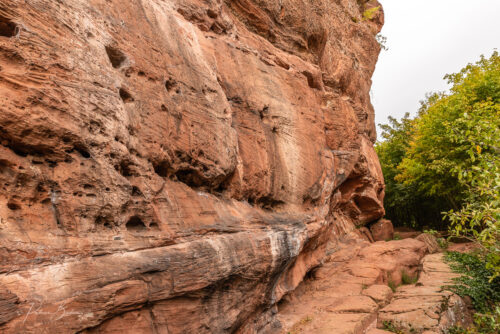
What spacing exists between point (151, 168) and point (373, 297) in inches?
299

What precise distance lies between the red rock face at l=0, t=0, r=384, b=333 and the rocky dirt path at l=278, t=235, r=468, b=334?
3.05 feet

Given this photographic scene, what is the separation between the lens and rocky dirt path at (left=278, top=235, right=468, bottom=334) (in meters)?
7.98

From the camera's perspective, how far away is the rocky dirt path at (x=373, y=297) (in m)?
7.98

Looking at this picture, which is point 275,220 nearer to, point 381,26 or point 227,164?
point 227,164

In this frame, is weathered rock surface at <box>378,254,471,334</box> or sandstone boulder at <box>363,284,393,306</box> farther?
sandstone boulder at <box>363,284,393,306</box>

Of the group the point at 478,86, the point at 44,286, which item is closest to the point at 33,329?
the point at 44,286

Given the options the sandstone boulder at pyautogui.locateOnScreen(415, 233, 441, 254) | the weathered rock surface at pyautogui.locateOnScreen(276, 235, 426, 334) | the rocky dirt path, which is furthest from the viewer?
the sandstone boulder at pyautogui.locateOnScreen(415, 233, 441, 254)

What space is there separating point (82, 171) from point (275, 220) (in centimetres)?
497

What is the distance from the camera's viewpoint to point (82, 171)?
4.59 meters

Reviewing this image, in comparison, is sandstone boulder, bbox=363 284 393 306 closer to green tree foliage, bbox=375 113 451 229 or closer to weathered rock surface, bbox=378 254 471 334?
weathered rock surface, bbox=378 254 471 334

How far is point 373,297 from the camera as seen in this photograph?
9.65 m

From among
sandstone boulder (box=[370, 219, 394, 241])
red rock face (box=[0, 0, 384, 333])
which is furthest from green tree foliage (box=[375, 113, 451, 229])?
red rock face (box=[0, 0, 384, 333])

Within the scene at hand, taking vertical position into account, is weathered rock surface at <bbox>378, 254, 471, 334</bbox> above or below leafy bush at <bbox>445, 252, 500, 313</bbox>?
below

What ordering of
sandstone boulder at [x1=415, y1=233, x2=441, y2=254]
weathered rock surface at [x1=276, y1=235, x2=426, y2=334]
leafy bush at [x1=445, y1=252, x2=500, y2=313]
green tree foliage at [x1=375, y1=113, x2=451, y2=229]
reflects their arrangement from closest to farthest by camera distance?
weathered rock surface at [x1=276, y1=235, x2=426, y2=334] < leafy bush at [x1=445, y1=252, x2=500, y2=313] < sandstone boulder at [x1=415, y1=233, x2=441, y2=254] < green tree foliage at [x1=375, y1=113, x2=451, y2=229]
